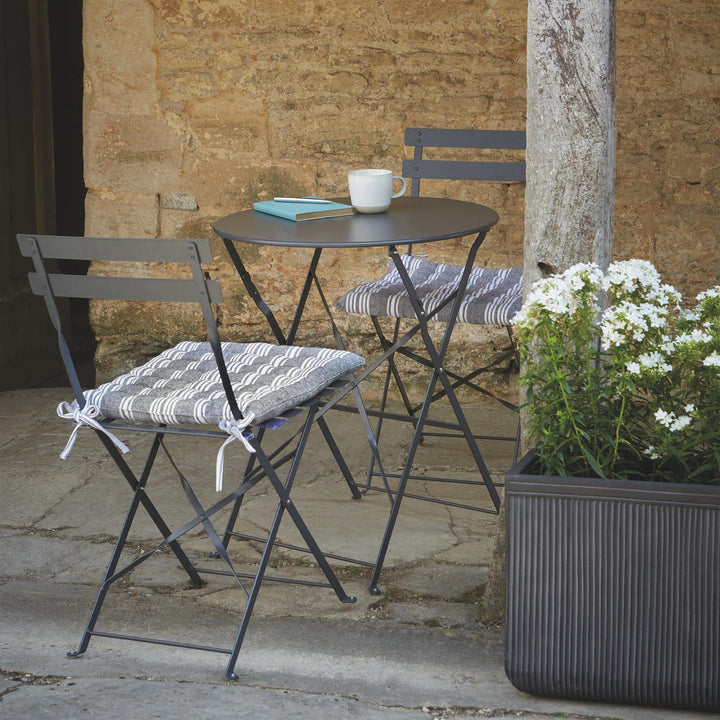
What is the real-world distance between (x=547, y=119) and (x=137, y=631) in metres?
1.58

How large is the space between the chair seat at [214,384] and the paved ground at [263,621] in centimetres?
55

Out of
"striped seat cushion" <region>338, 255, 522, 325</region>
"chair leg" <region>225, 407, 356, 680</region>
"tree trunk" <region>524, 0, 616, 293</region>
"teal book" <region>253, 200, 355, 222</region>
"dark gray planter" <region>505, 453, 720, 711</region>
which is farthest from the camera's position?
"striped seat cushion" <region>338, 255, 522, 325</region>

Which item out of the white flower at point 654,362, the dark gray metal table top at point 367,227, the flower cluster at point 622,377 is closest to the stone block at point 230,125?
the dark gray metal table top at point 367,227

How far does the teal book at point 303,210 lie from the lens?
3.00 metres

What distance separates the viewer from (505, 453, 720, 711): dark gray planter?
2.13 m

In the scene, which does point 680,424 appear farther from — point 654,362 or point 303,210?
point 303,210

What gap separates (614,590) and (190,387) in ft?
3.58

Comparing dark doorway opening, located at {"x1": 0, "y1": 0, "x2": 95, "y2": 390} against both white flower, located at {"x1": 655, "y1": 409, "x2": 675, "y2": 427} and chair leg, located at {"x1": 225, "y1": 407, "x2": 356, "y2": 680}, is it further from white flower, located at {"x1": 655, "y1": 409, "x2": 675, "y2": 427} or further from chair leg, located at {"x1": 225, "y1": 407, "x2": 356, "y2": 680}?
white flower, located at {"x1": 655, "y1": 409, "x2": 675, "y2": 427}

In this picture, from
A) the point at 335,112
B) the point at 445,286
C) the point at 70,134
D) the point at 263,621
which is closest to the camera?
the point at 263,621

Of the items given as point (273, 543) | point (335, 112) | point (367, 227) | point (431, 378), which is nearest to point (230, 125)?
point (335, 112)

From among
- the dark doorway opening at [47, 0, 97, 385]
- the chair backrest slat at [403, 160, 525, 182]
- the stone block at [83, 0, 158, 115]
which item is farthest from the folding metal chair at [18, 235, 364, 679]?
the dark doorway opening at [47, 0, 97, 385]

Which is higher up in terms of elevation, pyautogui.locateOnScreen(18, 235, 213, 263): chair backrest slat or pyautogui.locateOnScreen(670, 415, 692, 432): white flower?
pyautogui.locateOnScreen(18, 235, 213, 263): chair backrest slat

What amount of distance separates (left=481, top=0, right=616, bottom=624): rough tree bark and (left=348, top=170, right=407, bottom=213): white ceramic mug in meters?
0.55

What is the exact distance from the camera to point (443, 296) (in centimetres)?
329
